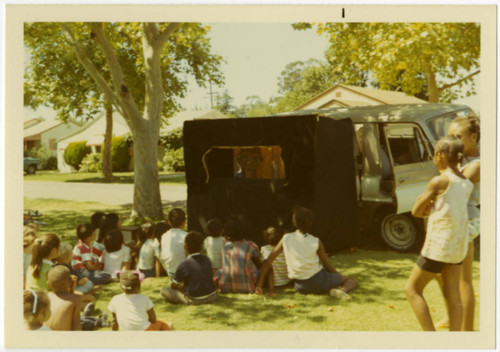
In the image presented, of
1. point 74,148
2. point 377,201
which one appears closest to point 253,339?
point 377,201

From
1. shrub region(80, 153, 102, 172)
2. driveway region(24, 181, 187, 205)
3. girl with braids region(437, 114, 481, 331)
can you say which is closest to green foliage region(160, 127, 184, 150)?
shrub region(80, 153, 102, 172)

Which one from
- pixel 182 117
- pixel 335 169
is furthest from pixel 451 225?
pixel 182 117

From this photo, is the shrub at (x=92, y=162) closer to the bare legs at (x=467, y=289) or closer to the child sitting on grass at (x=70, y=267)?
the child sitting on grass at (x=70, y=267)

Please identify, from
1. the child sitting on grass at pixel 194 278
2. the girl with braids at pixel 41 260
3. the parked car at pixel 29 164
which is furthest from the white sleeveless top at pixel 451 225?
the parked car at pixel 29 164

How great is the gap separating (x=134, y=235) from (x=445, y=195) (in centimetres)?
482

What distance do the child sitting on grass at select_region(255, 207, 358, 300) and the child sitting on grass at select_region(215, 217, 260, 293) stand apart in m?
0.14

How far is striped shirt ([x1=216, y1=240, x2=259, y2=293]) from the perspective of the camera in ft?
19.7

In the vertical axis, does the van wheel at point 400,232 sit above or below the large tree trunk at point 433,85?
below

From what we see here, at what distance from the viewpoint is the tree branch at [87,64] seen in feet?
30.7

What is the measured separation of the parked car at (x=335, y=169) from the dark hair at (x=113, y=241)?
1841mm

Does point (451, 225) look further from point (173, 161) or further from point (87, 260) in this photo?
point (173, 161)

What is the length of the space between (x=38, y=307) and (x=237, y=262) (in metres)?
2.19

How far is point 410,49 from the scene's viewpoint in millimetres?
8164

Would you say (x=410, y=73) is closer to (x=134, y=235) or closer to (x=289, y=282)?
(x=289, y=282)
